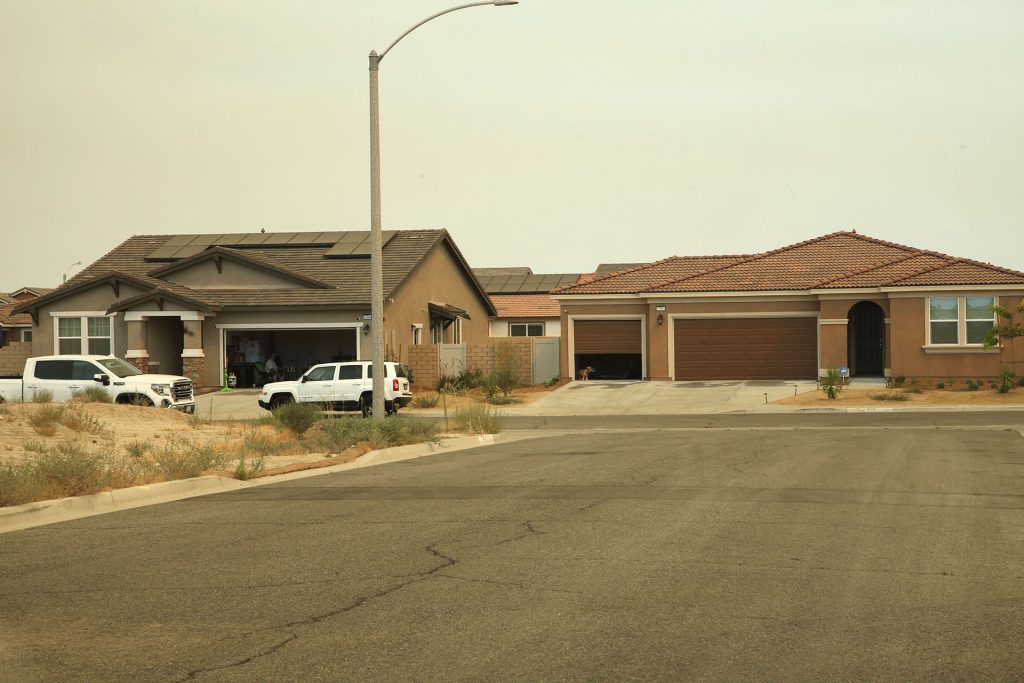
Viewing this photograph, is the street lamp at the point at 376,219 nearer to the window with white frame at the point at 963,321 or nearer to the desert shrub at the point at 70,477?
the desert shrub at the point at 70,477

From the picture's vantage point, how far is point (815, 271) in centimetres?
4356

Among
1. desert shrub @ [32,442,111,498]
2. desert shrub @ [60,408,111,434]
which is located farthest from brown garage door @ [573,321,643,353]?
desert shrub @ [32,442,111,498]

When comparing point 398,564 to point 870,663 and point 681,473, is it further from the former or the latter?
point 681,473

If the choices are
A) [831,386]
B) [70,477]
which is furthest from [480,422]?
[831,386]

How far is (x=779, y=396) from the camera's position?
121 feet

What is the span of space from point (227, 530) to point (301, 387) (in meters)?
23.1

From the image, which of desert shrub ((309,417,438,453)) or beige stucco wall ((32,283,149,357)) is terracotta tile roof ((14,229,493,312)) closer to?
beige stucco wall ((32,283,149,357))

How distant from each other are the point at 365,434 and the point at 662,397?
19545mm

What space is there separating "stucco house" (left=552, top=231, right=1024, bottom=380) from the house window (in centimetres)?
1799

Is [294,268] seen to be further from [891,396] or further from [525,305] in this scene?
[525,305]

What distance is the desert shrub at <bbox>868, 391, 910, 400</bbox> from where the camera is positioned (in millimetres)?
34938

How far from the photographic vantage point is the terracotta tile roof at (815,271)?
39.4 meters

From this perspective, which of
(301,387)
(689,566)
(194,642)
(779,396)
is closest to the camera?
(194,642)

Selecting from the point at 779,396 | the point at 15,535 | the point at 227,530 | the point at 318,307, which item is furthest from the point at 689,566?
the point at 318,307
